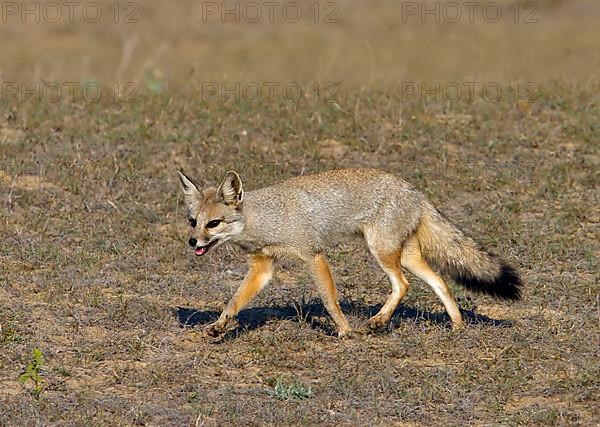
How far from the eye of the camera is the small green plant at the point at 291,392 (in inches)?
256

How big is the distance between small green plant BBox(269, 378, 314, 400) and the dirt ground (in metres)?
0.01

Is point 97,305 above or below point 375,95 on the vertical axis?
below

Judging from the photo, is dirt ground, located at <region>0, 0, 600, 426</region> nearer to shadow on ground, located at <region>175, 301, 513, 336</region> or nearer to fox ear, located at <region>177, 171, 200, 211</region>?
shadow on ground, located at <region>175, 301, 513, 336</region>

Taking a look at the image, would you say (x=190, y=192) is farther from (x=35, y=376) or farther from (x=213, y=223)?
(x=35, y=376)

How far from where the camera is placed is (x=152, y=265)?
9.25m

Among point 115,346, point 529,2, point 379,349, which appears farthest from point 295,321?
point 529,2

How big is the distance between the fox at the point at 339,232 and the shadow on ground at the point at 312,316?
0.19 meters

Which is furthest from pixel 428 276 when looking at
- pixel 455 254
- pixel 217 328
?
pixel 217 328

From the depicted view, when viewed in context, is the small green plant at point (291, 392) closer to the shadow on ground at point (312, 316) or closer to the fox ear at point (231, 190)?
the shadow on ground at point (312, 316)

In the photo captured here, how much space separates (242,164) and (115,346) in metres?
4.19

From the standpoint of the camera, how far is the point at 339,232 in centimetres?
793

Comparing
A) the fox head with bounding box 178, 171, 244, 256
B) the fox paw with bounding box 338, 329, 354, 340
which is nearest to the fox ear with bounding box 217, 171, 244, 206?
the fox head with bounding box 178, 171, 244, 256

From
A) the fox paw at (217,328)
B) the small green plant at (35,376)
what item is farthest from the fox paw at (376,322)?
the small green plant at (35,376)

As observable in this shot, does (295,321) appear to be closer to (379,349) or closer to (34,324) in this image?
(379,349)
